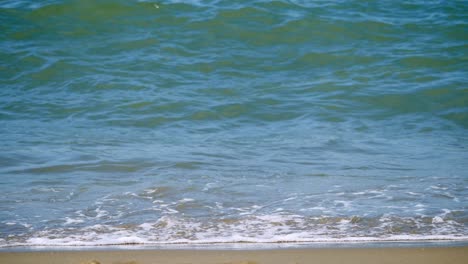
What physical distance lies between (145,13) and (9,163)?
17.6 ft

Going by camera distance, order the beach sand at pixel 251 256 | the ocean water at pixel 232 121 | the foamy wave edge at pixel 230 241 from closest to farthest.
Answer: the beach sand at pixel 251 256, the foamy wave edge at pixel 230 241, the ocean water at pixel 232 121

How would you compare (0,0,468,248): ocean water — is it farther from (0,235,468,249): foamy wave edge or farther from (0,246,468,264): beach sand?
(0,246,468,264): beach sand

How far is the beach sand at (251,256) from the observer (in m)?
3.12

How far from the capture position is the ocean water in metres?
3.87

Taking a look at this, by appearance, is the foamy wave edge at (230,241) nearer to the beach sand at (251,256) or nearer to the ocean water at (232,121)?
the ocean water at (232,121)

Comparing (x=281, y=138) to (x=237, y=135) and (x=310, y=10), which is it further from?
(x=310, y=10)

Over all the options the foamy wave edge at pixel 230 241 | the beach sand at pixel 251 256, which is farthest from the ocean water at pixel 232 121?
the beach sand at pixel 251 256

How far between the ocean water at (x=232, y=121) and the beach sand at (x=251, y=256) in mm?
199

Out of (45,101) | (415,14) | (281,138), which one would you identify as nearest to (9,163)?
(45,101)

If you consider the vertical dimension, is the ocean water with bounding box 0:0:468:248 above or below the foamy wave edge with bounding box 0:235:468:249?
above

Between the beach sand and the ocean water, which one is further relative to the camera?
the ocean water

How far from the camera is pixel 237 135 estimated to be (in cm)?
617

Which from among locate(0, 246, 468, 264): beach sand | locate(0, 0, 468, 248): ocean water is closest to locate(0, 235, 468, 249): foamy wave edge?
locate(0, 0, 468, 248): ocean water

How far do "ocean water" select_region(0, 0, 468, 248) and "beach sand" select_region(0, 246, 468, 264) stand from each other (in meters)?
0.20
